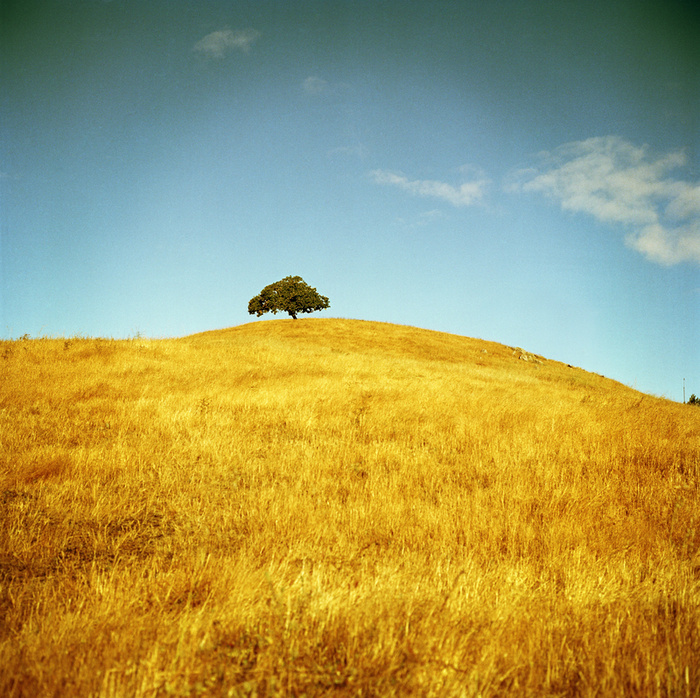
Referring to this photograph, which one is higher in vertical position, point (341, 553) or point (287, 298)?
point (287, 298)

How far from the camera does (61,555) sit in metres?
3.11

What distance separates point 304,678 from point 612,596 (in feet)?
7.06

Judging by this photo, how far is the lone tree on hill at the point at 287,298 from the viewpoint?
1799 inches

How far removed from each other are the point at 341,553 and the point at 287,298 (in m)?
43.5

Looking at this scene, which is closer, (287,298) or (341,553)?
(341,553)

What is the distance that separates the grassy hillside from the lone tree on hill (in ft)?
124

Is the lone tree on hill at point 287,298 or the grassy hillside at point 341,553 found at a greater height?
the lone tree on hill at point 287,298

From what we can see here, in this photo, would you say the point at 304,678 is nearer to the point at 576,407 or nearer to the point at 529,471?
the point at 529,471

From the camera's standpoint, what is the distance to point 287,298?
4547 cm

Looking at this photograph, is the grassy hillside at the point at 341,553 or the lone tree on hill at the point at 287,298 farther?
the lone tree on hill at the point at 287,298

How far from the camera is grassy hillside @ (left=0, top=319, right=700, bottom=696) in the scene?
6.46 ft

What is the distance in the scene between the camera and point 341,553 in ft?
10.6

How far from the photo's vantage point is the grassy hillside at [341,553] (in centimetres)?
197

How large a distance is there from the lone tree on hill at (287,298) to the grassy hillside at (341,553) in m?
37.9
